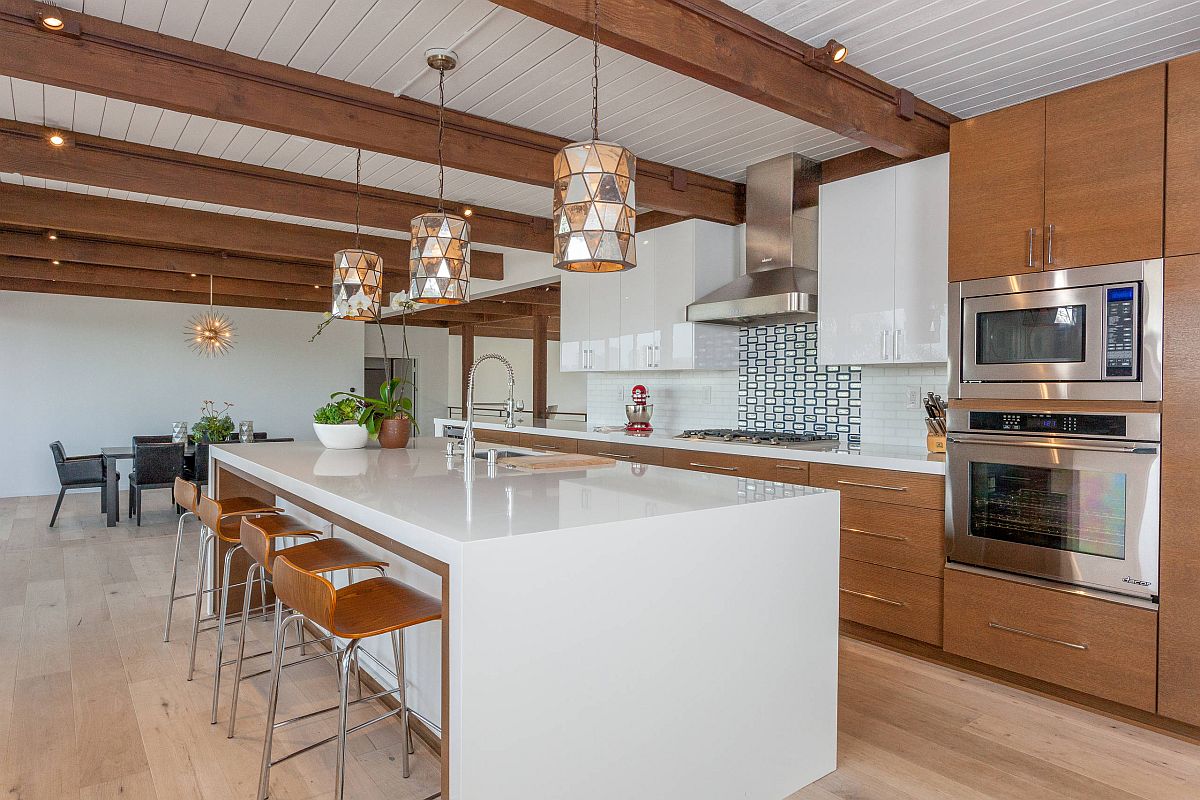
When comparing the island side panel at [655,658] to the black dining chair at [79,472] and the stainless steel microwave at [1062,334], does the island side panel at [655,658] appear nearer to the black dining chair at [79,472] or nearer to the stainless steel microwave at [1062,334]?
the stainless steel microwave at [1062,334]

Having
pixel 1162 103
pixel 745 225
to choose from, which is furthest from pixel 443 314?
pixel 1162 103

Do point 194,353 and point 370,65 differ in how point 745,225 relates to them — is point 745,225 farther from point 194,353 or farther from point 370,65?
point 194,353

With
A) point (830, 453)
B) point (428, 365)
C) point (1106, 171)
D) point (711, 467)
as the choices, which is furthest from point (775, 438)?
point (428, 365)

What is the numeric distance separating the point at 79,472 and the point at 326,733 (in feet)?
19.1

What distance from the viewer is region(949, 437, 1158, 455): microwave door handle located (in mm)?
2578

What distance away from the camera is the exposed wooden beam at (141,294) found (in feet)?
27.4

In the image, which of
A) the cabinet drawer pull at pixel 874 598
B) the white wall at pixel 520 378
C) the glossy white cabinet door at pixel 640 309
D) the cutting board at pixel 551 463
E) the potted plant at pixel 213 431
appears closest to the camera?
the cutting board at pixel 551 463

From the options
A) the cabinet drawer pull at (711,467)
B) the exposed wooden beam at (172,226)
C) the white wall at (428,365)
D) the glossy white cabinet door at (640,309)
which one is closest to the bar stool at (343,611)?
the cabinet drawer pull at (711,467)

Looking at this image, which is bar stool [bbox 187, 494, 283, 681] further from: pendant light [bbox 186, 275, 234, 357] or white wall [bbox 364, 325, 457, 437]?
white wall [bbox 364, 325, 457, 437]

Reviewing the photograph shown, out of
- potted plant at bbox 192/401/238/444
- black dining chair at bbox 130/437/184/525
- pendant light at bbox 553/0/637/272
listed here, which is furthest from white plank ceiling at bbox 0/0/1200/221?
potted plant at bbox 192/401/238/444

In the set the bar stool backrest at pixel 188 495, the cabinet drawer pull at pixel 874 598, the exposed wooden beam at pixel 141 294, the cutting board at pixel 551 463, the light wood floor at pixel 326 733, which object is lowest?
the light wood floor at pixel 326 733

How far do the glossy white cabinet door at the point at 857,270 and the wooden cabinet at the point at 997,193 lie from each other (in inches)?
20.7

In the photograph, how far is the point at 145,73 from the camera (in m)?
2.76

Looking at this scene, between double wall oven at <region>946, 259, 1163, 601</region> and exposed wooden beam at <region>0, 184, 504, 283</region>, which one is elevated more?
exposed wooden beam at <region>0, 184, 504, 283</region>
